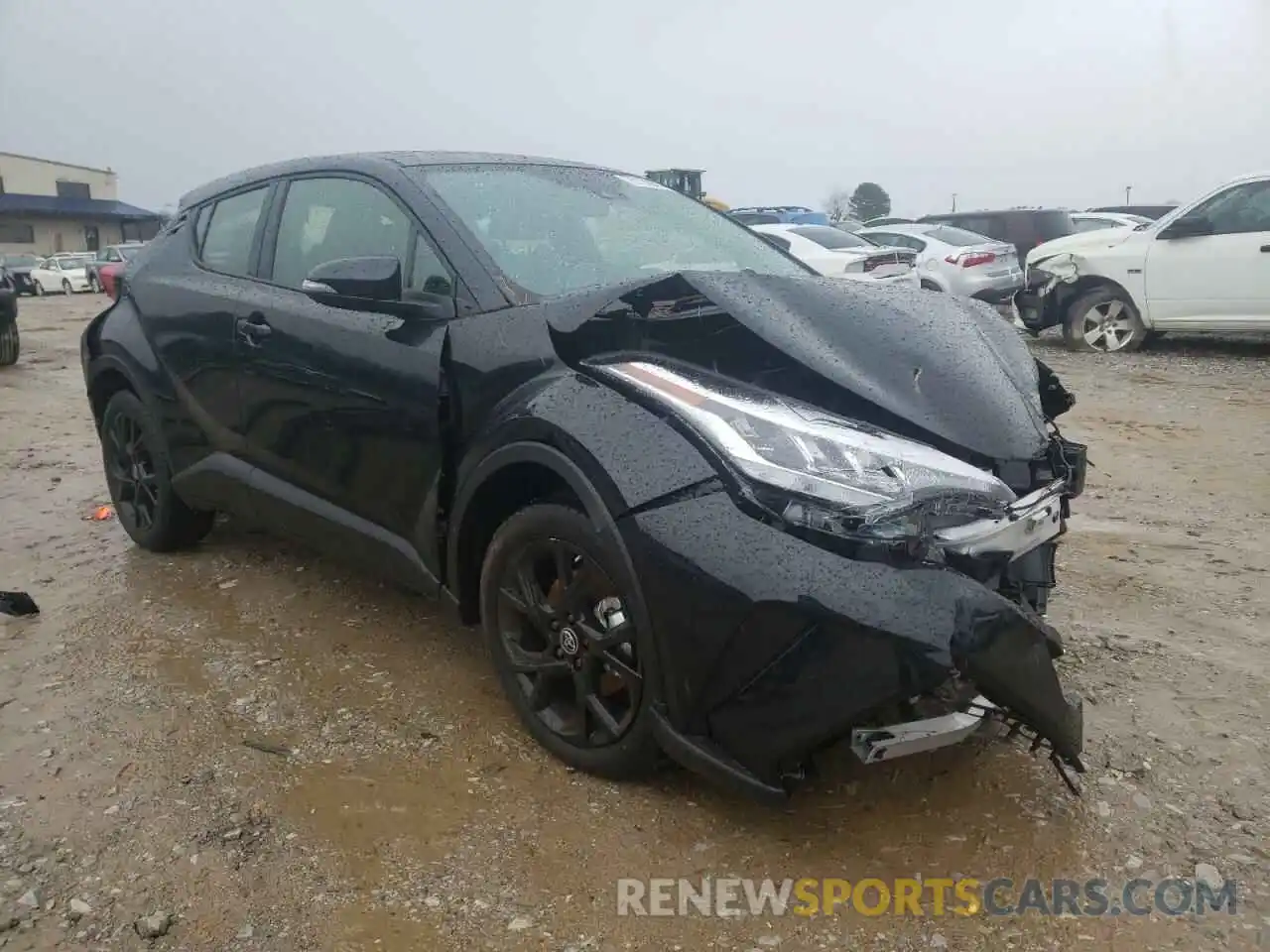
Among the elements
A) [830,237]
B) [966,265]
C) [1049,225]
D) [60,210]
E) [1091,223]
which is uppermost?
[60,210]

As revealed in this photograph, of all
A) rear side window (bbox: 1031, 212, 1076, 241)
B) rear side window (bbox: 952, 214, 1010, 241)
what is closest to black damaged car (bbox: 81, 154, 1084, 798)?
rear side window (bbox: 1031, 212, 1076, 241)

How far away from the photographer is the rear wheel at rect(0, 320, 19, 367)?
460 inches

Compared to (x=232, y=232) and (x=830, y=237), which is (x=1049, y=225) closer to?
(x=830, y=237)

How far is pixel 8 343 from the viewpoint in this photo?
1178 centimetres

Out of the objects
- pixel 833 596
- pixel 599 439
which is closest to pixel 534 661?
pixel 599 439

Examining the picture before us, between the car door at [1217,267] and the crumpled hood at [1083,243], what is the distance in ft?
1.33

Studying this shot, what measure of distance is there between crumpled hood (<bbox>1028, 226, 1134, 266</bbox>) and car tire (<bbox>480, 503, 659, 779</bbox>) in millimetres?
9029

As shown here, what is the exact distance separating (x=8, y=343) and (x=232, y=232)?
31.7 feet

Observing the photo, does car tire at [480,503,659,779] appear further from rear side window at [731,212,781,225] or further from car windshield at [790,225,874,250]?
rear side window at [731,212,781,225]

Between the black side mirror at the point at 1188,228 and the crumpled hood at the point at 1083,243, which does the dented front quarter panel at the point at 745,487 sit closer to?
the black side mirror at the point at 1188,228

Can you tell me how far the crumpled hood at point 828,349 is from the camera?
238 centimetres

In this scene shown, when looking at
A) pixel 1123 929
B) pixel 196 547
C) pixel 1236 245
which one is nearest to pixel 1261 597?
pixel 1123 929

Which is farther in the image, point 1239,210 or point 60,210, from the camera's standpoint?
point 60,210

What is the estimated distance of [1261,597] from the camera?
12.3ft
